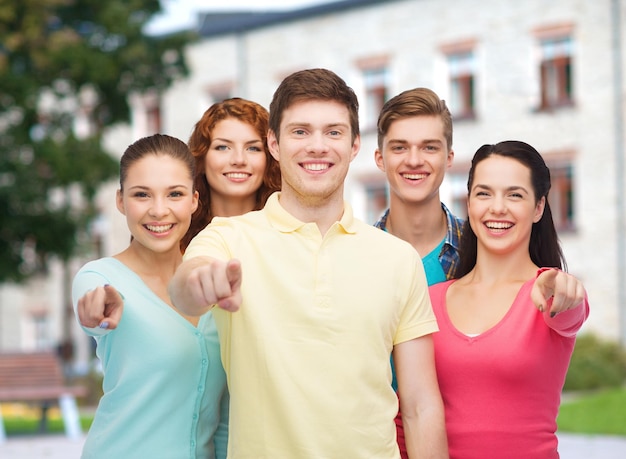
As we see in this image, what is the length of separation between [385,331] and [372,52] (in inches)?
1102

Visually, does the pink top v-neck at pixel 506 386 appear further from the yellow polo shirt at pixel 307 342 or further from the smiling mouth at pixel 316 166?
the smiling mouth at pixel 316 166

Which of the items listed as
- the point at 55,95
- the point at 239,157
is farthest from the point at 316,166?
the point at 55,95

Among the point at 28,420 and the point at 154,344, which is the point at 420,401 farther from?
the point at 28,420

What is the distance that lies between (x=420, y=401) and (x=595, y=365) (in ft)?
73.5

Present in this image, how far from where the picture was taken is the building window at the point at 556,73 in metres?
27.7

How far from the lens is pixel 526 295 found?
158 inches

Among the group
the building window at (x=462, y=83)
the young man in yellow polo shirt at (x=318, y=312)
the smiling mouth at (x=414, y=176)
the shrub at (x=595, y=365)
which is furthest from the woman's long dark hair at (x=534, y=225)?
the building window at (x=462, y=83)

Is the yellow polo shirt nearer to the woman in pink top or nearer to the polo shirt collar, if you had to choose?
the polo shirt collar

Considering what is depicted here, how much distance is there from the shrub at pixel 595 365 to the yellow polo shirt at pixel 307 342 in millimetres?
21611

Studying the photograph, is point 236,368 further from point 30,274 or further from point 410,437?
point 30,274

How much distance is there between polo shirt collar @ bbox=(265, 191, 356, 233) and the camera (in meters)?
3.58

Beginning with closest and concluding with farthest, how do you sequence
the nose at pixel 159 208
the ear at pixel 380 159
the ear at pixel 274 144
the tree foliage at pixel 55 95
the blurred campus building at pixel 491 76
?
the ear at pixel 274 144
the nose at pixel 159 208
the ear at pixel 380 159
the tree foliage at pixel 55 95
the blurred campus building at pixel 491 76

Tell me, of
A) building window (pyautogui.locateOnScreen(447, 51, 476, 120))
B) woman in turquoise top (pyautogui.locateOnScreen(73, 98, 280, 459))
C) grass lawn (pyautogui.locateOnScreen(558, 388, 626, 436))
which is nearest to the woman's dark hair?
woman in turquoise top (pyautogui.locateOnScreen(73, 98, 280, 459))

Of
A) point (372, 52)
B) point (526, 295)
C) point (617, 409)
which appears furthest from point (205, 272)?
point (372, 52)
